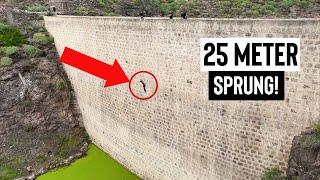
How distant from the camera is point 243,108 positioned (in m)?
15.1

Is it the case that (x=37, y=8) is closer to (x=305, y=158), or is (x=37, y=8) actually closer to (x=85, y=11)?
(x=85, y=11)

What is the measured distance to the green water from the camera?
2103cm

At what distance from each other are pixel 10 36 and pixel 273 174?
1806cm

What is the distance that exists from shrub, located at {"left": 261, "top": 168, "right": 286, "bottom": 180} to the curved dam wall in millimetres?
190

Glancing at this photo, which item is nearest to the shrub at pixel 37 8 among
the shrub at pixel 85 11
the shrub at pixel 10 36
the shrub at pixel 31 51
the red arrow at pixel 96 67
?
the shrub at pixel 85 11

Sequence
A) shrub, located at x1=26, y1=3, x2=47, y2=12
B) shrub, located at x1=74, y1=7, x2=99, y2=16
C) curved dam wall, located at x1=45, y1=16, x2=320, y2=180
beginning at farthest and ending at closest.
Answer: shrub, located at x1=26, y1=3, x2=47, y2=12 < shrub, located at x1=74, y1=7, x2=99, y2=16 < curved dam wall, located at x1=45, y1=16, x2=320, y2=180

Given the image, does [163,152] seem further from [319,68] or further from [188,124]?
[319,68]

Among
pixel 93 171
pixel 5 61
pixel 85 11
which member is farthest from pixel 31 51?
pixel 93 171

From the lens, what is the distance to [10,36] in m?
27.2

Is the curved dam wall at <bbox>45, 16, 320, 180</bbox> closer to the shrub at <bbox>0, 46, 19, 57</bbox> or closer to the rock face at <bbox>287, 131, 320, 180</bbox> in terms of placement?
the rock face at <bbox>287, 131, 320, 180</bbox>

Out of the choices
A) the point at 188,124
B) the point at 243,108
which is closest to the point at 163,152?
the point at 188,124

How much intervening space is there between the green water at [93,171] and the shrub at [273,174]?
7.51m

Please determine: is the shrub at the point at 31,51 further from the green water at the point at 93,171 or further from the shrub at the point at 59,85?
the green water at the point at 93,171

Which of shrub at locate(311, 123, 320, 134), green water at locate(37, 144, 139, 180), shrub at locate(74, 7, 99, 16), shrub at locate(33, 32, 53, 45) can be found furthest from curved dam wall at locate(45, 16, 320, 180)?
shrub at locate(74, 7, 99, 16)
